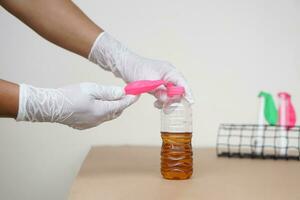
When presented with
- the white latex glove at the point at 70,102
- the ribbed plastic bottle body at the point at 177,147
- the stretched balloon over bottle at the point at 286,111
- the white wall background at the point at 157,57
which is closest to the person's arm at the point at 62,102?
the white latex glove at the point at 70,102

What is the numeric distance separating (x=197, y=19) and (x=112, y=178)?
0.99 m

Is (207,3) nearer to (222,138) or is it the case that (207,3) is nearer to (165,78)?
(222,138)

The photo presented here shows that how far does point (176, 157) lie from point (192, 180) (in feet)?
0.27

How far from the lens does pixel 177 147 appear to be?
1306 mm

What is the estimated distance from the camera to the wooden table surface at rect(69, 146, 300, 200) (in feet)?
3.48

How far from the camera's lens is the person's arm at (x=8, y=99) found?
1220 millimetres

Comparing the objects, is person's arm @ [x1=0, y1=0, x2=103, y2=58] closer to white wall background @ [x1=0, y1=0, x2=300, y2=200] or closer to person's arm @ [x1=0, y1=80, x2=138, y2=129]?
person's arm @ [x1=0, y1=80, x2=138, y2=129]

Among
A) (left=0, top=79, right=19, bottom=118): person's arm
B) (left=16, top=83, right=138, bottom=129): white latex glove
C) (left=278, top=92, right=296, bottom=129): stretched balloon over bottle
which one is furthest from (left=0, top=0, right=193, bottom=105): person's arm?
(left=278, top=92, right=296, bottom=129): stretched balloon over bottle

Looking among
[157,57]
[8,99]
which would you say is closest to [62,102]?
[8,99]

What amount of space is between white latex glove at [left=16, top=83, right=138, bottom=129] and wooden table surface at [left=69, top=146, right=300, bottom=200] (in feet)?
0.56

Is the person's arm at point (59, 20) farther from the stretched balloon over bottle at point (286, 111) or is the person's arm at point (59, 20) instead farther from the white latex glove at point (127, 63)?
the stretched balloon over bottle at point (286, 111)

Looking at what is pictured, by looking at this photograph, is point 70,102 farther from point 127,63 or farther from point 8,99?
point 127,63

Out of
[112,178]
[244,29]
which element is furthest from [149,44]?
[112,178]

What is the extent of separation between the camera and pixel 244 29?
2.03 metres
